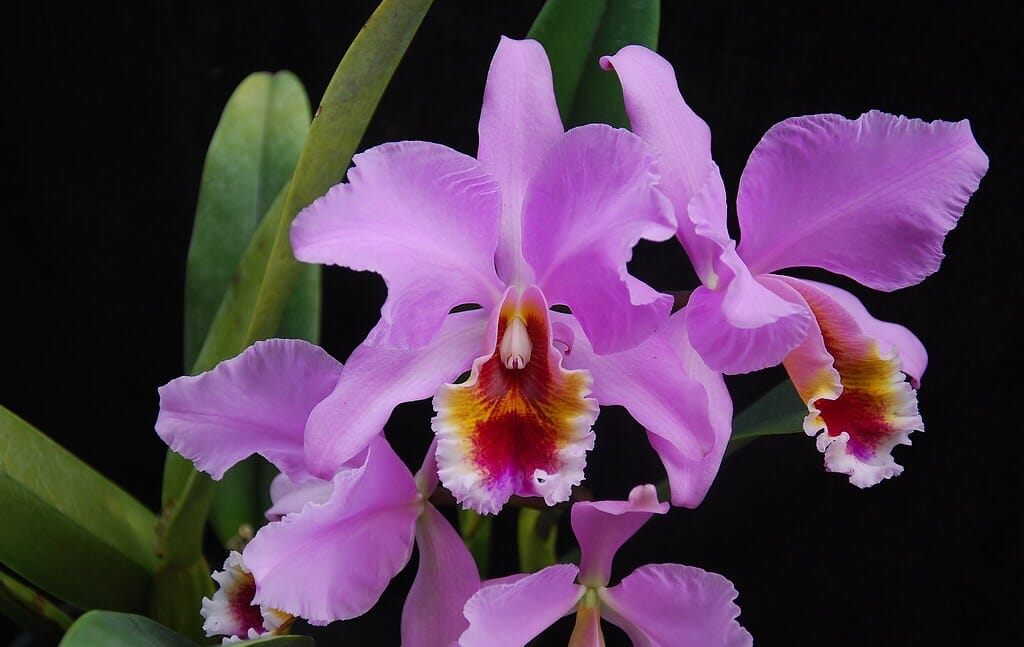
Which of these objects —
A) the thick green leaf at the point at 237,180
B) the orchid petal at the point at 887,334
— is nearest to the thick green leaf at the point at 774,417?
the orchid petal at the point at 887,334

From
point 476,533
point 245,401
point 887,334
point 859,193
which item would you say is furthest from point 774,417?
point 245,401

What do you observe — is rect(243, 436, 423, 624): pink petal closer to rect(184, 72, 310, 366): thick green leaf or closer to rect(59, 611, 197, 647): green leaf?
rect(59, 611, 197, 647): green leaf

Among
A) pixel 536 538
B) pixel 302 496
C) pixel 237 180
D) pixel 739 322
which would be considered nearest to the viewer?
pixel 739 322

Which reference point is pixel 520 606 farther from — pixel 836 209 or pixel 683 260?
pixel 683 260

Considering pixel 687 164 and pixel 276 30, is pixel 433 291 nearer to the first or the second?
pixel 687 164

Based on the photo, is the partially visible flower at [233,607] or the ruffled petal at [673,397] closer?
the ruffled petal at [673,397]

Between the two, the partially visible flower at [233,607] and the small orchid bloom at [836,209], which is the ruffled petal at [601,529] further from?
the partially visible flower at [233,607]

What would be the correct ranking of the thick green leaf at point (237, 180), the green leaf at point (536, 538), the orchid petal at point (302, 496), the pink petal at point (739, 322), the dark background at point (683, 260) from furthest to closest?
1. the dark background at point (683, 260)
2. the thick green leaf at point (237, 180)
3. the green leaf at point (536, 538)
4. the orchid petal at point (302, 496)
5. the pink petal at point (739, 322)
